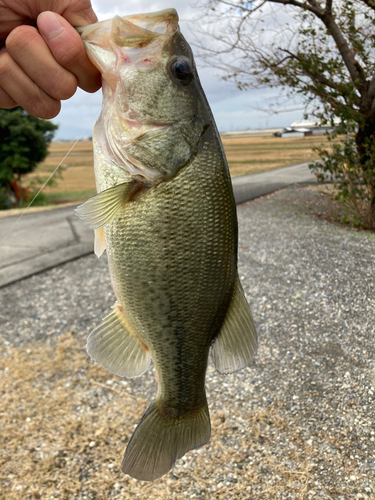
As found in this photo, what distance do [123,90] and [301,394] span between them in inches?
122

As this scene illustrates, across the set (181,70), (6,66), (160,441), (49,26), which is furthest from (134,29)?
(160,441)

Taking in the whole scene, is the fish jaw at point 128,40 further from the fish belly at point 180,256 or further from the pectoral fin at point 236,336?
the pectoral fin at point 236,336

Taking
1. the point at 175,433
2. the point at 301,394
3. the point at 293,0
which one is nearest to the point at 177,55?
the point at 175,433

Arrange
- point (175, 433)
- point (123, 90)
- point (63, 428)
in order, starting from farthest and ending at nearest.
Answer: point (63, 428)
point (175, 433)
point (123, 90)

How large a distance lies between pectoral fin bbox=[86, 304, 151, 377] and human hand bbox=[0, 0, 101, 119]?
0.87m

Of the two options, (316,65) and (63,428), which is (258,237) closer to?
(316,65)

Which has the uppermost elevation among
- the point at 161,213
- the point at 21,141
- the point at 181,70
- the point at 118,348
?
the point at 181,70

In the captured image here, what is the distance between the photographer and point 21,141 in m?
16.1

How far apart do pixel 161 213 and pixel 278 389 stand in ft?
9.59

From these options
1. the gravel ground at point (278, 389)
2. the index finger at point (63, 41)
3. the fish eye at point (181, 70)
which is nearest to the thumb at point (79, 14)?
the index finger at point (63, 41)

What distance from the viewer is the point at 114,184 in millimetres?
1410

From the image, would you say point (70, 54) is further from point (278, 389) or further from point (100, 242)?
point (278, 389)

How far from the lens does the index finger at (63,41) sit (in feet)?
4.55

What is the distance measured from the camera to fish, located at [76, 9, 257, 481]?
1.36 meters
